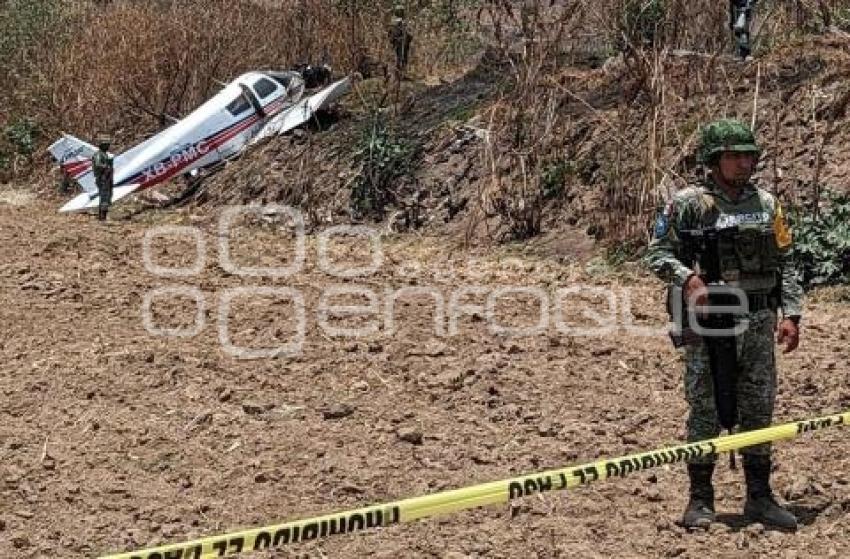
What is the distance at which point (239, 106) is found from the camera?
19.1 meters

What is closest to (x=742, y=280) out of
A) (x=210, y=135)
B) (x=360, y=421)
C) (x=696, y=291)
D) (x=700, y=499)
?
(x=696, y=291)

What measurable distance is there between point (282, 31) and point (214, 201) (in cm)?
635

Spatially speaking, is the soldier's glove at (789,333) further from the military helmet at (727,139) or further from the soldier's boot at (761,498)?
the military helmet at (727,139)

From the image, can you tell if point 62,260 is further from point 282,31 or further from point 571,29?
point 282,31

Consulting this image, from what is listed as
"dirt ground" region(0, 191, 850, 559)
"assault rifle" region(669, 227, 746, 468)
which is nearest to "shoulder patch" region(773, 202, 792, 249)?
"assault rifle" region(669, 227, 746, 468)

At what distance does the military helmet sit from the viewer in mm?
4250

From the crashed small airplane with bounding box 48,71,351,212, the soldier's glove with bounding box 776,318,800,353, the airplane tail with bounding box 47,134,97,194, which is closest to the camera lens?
the soldier's glove with bounding box 776,318,800,353

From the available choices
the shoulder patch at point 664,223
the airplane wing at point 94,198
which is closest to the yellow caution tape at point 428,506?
the shoulder patch at point 664,223

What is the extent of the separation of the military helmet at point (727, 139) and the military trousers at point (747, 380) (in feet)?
2.27

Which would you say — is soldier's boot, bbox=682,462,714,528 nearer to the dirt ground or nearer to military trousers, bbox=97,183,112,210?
the dirt ground

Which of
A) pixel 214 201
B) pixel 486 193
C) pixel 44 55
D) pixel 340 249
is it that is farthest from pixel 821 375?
pixel 44 55

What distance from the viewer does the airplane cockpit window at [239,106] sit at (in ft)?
62.3

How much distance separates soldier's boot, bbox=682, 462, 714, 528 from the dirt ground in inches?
2.2

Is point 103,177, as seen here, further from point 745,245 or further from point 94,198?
point 745,245
